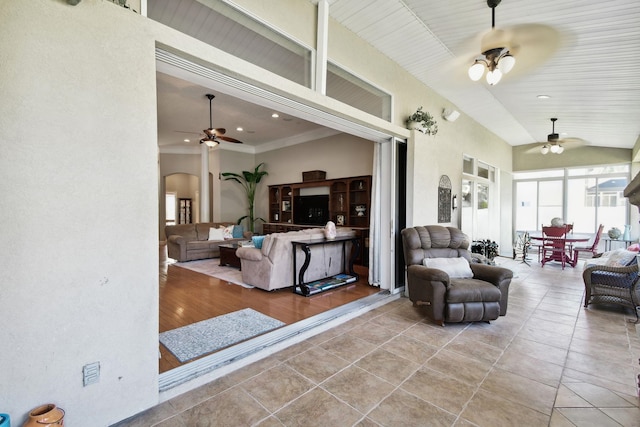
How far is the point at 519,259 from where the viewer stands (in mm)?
7707

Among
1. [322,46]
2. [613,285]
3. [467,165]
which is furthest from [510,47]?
[613,285]

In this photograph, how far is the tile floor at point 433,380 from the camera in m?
1.87

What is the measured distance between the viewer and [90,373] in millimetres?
1681

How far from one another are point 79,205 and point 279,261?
2886 millimetres

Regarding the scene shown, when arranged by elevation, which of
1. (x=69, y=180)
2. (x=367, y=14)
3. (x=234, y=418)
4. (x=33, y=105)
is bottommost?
(x=234, y=418)

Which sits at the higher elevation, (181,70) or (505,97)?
(505,97)

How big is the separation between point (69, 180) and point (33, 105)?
398 millimetres

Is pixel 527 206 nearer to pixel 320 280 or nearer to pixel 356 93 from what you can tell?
pixel 320 280

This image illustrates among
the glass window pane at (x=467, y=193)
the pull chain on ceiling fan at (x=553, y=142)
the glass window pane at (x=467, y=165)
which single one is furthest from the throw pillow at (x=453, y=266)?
the pull chain on ceiling fan at (x=553, y=142)

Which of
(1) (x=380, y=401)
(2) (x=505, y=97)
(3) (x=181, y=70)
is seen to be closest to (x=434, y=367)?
(1) (x=380, y=401)

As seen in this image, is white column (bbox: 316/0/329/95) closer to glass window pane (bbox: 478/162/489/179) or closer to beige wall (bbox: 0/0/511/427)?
beige wall (bbox: 0/0/511/427)

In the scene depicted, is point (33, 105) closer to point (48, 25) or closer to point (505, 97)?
point (48, 25)

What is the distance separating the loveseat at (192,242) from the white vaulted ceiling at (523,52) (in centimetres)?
278

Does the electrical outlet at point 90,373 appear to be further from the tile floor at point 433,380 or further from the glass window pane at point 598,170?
the glass window pane at point 598,170
